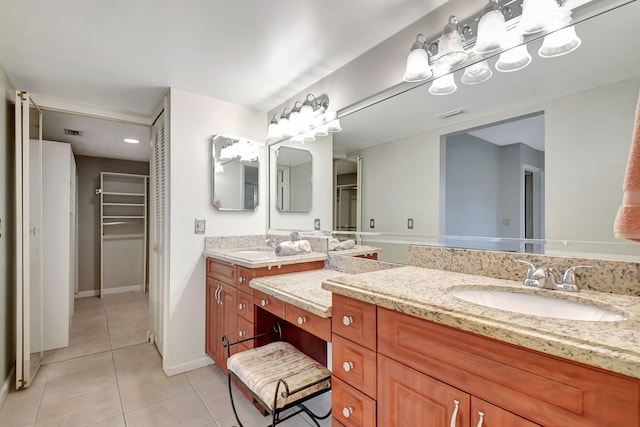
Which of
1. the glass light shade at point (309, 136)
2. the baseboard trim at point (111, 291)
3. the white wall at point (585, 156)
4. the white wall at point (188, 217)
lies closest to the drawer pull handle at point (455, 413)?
the white wall at point (585, 156)

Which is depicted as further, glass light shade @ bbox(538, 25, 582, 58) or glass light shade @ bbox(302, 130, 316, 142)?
glass light shade @ bbox(302, 130, 316, 142)

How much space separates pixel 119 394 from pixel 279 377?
1.48 m

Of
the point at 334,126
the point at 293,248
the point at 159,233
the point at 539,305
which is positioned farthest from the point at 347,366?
the point at 159,233

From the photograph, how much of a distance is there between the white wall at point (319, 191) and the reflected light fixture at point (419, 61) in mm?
818

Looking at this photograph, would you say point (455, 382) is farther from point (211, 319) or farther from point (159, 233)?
point (159, 233)

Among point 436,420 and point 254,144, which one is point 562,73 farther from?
point 254,144

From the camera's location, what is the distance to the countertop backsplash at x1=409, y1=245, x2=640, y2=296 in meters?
0.96

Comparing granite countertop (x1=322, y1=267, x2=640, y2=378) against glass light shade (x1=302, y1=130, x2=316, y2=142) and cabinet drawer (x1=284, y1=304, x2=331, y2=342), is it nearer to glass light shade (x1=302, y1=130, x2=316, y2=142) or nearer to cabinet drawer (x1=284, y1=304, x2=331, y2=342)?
cabinet drawer (x1=284, y1=304, x2=331, y2=342)

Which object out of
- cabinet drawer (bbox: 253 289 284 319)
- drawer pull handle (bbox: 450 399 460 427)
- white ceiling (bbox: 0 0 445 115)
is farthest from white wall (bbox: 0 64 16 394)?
drawer pull handle (bbox: 450 399 460 427)

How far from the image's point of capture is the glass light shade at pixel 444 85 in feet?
4.73

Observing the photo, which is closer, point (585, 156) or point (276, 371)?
point (585, 156)

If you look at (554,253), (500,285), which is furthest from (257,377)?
(554,253)

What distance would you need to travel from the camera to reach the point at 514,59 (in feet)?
3.99

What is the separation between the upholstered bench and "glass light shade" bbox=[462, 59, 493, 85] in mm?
1494
